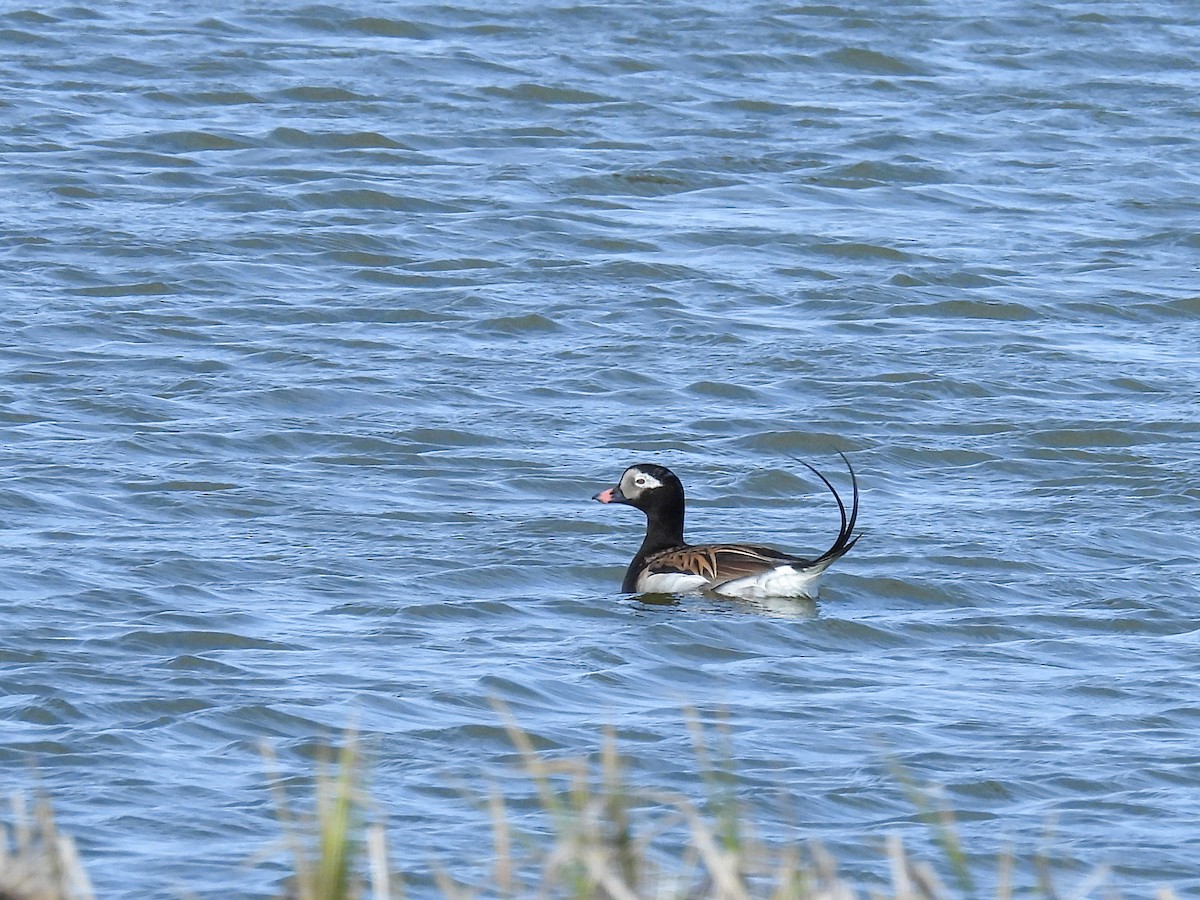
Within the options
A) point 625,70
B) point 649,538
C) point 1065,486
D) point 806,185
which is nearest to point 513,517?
point 649,538

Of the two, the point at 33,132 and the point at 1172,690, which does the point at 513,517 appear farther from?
the point at 33,132

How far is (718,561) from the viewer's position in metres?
9.95

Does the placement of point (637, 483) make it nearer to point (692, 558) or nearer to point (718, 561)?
point (692, 558)

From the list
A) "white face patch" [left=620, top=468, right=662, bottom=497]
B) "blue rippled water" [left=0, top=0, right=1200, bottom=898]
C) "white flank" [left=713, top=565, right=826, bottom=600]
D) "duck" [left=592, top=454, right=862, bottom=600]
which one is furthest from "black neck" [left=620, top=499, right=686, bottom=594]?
"white flank" [left=713, top=565, right=826, bottom=600]

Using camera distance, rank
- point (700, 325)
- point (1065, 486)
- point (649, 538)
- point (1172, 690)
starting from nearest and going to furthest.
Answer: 1. point (1172, 690)
2. point (649, 538)
3. point (1065, 486)
4. point (700, 325)

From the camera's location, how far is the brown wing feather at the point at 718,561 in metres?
9.69

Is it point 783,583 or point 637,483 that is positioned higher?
point 637,483

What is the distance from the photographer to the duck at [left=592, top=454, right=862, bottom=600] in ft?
→ 31.4

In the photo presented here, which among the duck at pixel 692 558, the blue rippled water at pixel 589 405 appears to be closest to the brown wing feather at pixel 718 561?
the duck at pixel 692 558

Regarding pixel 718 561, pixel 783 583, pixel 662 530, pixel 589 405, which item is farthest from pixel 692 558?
pixel 589 405

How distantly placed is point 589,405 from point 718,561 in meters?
2.43

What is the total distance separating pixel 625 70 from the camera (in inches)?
754

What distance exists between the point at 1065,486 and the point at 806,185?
235 inches

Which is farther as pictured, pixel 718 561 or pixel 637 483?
pixel 637 483
